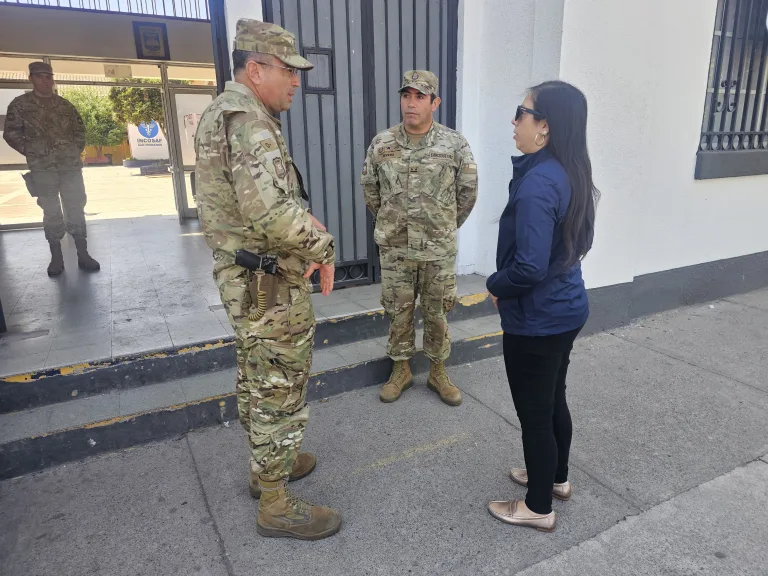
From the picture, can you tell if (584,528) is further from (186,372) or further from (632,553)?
(186,372)

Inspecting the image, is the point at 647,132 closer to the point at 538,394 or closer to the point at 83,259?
the point at 538,394

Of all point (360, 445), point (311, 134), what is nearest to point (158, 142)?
point (311, 134)

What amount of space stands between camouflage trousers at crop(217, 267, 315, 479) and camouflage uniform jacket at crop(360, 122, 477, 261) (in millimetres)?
1214

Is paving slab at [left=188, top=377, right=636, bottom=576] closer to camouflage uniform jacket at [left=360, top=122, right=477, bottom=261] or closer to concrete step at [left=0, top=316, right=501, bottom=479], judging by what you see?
Result: concrete step at [left=0, top=316, right=501, bottom=479]

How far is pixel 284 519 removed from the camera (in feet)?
7.34

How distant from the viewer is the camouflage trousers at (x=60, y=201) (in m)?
5.53

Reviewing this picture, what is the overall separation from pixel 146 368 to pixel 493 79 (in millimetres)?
3550

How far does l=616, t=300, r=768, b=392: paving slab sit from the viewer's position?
3963mm

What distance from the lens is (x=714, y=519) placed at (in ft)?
7.70

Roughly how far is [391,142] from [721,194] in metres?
3.85

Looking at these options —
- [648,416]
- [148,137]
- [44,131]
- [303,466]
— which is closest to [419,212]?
[303,466]

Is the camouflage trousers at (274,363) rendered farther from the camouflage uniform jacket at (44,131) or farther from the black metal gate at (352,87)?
the camouflage uniform jacket at (44,131)

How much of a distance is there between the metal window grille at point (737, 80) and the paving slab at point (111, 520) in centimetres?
533

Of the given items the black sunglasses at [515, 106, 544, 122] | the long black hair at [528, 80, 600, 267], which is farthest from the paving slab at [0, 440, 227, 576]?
the black sunglasses at [515, 106, 544, 122]
